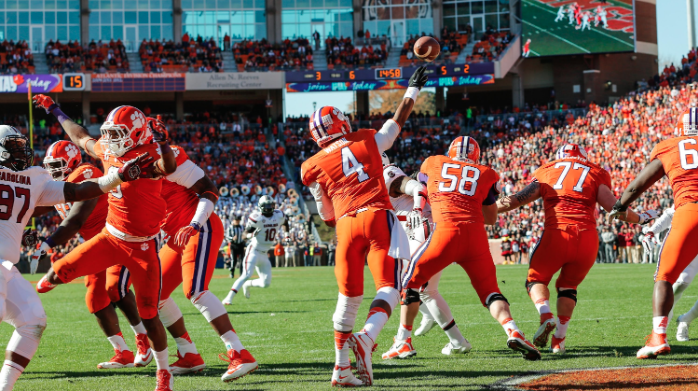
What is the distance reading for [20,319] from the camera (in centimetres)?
529

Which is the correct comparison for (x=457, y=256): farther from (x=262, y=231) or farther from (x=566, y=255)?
(x=262, y=231)

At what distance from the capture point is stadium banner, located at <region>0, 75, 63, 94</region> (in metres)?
40.4

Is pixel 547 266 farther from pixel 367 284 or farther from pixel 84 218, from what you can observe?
pixel 367 284

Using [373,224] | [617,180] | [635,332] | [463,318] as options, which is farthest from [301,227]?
[373,224]

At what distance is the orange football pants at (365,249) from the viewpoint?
240 inches

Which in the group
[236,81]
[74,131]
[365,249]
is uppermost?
[236,81]

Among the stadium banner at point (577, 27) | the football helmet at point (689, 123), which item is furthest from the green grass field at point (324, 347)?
the stadium banner at point (577, 27)

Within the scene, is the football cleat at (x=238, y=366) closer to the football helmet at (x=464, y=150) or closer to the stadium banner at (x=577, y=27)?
the football helmet at (x=464, y=150)

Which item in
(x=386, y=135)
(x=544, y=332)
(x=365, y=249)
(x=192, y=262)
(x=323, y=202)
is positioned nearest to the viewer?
(x=365, y=249)

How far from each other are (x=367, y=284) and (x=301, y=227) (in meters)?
13.9

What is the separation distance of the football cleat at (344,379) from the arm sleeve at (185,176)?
80.0 inches

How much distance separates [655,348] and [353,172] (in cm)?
288

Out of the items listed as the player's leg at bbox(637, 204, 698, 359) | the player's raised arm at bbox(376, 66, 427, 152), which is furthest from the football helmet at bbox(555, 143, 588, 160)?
the player's raised arm at bbox(376, 66, 427, 152)

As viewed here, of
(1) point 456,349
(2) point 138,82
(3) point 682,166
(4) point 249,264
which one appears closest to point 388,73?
(2) point 138,82
